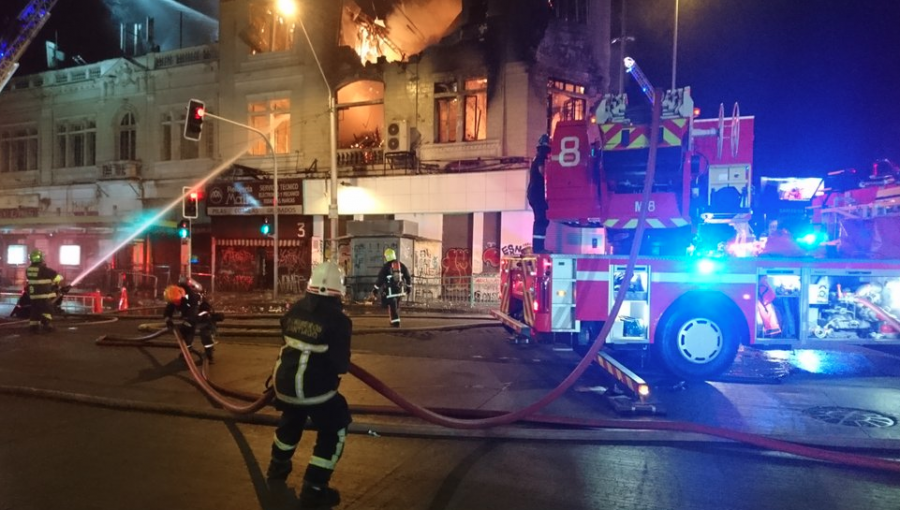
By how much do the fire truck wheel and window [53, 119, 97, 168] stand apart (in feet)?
92.4

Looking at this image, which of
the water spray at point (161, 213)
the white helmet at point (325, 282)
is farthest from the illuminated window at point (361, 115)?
the white helmet at point (325, 282)

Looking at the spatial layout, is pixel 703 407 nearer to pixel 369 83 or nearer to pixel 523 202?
pixel 523 202

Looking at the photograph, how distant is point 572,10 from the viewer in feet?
66.1

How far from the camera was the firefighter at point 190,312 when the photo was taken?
315 inches

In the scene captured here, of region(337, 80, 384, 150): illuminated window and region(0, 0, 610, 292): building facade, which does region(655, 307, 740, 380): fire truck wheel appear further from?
region(337, 80, 384, 150): illuminated window

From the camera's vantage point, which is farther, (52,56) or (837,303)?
(52,56)

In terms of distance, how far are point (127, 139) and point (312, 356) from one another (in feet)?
89.5

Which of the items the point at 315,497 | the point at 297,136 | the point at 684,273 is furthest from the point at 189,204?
the point at 315,497

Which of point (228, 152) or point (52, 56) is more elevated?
point (52, 56)

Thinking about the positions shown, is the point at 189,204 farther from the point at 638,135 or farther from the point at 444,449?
the point at 444,449

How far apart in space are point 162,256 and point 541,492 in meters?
26.0

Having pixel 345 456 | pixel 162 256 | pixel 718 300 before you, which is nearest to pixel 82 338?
pixel 345 456

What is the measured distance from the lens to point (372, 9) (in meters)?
24.3

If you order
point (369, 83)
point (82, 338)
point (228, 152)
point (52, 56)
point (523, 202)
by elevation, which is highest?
point (52, 56)
